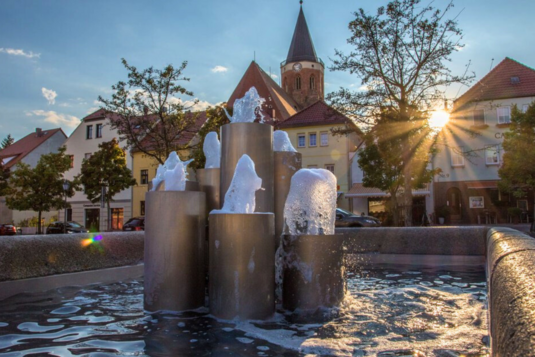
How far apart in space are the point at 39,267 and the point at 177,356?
4377mm

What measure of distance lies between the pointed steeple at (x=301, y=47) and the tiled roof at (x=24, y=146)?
36404 millimetres

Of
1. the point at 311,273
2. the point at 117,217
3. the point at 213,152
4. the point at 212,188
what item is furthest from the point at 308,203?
the point at 117,217

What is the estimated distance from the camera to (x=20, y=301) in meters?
5.95

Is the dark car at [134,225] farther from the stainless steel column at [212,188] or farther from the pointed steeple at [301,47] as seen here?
the pointed steeple at [301,47]

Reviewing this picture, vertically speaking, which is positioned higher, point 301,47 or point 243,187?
point 301,47

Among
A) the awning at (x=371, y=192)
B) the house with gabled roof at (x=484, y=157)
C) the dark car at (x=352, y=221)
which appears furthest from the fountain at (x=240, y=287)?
the house with gabled roof at (x=484, y=157)

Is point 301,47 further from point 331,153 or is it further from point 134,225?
point 134,225

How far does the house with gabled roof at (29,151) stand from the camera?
50.2 metres

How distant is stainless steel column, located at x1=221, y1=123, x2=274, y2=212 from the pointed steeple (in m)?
67.3

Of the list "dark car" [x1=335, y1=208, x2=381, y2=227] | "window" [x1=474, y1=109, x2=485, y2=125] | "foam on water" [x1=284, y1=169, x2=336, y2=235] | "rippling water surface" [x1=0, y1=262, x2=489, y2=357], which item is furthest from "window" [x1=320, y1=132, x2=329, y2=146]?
"foam on water" [x1=284, y1=169, x2=336, y2=235]

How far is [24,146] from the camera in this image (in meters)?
56.6

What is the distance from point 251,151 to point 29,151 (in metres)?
54.7

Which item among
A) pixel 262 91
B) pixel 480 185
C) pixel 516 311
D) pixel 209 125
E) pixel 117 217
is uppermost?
pixel 262 91

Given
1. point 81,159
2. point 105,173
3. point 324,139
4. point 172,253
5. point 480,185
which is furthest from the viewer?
point 81,159
